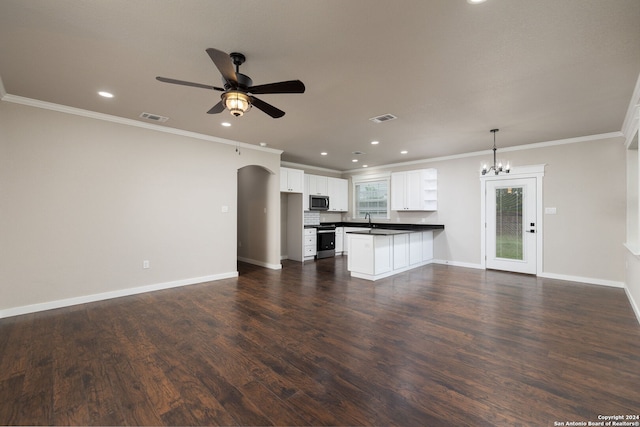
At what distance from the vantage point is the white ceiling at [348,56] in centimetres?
196

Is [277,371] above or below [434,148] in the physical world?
below

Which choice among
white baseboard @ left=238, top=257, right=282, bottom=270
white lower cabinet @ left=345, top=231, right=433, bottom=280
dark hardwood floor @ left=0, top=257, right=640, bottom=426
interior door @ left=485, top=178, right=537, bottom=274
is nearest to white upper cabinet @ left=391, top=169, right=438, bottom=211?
white lower cabinet @ left=345, top=231, right=433, bottom=280

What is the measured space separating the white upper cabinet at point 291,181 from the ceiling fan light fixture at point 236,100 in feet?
13.6

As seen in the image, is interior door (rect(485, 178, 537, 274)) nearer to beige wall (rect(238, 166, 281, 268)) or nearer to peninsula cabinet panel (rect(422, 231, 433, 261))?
peninsula cabinet panel (rect(422, 231, 433, 261))

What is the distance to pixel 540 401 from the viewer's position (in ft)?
6.26

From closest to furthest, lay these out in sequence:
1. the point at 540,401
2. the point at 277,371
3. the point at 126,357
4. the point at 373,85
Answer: the point at 540,401
the point at 277,371
the point at 126,357
the point at 373,85

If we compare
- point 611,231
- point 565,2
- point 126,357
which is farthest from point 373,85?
point 611,231

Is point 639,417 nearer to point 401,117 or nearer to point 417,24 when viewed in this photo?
point 417,24

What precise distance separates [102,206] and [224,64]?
3372 mm

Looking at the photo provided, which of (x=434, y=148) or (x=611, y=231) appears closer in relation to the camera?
(x=611, y=231)

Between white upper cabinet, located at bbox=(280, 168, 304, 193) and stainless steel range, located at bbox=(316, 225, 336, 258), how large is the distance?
140cm

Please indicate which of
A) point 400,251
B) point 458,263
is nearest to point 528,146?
point 458,263

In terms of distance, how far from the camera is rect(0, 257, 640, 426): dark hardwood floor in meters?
1.82

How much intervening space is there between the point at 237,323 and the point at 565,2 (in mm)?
4034
